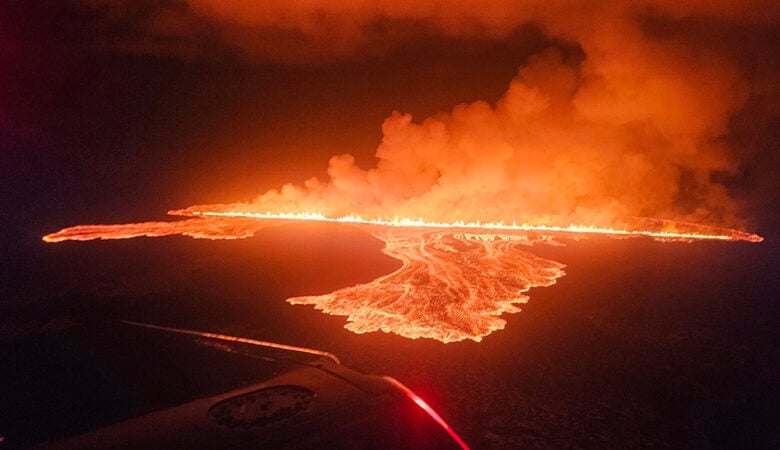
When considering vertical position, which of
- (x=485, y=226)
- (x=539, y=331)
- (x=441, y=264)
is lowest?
(x=539, y=331)

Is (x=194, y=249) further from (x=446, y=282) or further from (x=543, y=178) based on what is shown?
(x=543, y=178)

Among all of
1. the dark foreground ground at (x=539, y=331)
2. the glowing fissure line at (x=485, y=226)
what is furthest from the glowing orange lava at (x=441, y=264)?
the dark foreground ground at (x=539, y=331)

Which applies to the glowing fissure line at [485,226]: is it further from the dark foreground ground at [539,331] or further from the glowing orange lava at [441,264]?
the dark foreground ground at [539,331]

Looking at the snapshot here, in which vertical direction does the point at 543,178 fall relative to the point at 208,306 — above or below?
above

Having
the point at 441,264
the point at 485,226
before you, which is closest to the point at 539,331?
the point at 441,264

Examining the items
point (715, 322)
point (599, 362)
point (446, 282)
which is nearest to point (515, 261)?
point (446, 282)

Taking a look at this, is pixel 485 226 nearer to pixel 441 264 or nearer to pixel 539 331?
pixel 441 264
